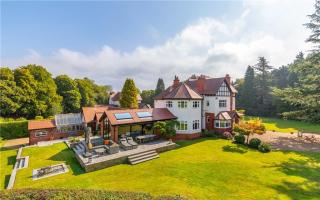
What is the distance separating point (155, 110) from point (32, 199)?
19568 mm

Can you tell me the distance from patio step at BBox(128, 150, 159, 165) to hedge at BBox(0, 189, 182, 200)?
351 inches

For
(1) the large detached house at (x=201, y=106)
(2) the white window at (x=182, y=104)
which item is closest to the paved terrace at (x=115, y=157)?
(1) the large detached house at (x=201, y=106)

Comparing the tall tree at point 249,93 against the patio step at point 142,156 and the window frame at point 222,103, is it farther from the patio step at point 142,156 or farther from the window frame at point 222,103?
the patio step at point 142,156

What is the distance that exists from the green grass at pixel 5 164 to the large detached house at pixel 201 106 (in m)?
19.3

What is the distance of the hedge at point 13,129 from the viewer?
99.5 ft

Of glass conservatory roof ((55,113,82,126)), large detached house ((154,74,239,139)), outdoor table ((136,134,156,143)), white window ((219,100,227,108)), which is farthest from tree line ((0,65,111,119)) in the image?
white window ((219,100,227,108))

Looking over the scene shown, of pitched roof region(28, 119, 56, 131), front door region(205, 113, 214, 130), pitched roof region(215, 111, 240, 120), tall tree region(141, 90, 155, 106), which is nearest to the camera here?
pitched roof region(28, 119, 56, 131)

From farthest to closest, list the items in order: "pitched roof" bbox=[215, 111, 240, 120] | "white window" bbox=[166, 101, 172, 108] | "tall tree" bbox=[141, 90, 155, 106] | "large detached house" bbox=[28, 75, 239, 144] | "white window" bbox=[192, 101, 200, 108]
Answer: "tall tree" bbox=[141, 90, 155, 106] < "pitched roof" bbox=[215, 111, 240, 120] < "white window" bbox=[166, 101, 172, 108] < "white window" bbox=[192, 101, 200, 108] < "large detached house" bbox=[28, 75, 239, 144]

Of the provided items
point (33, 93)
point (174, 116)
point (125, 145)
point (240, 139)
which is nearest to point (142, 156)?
point (125, 145)

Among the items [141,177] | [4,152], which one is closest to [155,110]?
[141,177]

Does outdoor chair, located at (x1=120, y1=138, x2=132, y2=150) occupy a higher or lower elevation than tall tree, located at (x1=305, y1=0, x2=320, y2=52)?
lower

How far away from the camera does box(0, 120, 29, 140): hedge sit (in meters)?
30.3

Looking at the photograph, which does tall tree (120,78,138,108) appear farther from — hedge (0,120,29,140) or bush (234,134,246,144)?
bush (234,134,246,144)

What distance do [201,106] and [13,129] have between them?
33574 mm
